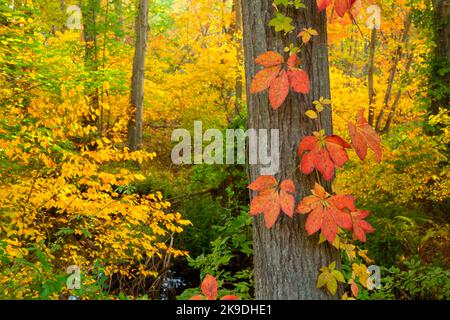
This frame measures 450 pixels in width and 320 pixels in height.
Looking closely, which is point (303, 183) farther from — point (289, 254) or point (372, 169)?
point (372, 169)

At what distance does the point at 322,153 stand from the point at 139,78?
10314 mm

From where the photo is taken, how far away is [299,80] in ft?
5.06

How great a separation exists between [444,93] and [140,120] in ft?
23.5

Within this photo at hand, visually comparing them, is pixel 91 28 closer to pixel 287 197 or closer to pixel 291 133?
pixel 291 133

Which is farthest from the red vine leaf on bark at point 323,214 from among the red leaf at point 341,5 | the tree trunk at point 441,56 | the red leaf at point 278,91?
the tree trunk at point 441,56

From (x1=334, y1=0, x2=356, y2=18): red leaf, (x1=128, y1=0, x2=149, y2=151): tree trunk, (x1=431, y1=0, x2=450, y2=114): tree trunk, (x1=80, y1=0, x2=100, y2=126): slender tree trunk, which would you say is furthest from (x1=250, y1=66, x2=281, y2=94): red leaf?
(x1=80, y1=0, x2=100, y2=126): slender tree trunk

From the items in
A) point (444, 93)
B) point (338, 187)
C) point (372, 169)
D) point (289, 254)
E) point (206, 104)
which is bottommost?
point (289, 254)

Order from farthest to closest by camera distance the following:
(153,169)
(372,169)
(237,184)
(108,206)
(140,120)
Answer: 1. (153,169)
2. (140,120)
3. (237,184)
4. (372,169)
5. (108,206)

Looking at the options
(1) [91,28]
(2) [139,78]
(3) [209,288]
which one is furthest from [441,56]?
(1) [91,28]

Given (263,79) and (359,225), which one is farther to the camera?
(359,225)

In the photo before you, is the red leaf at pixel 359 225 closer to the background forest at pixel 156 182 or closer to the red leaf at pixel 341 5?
the background forest at pixel 156 182
